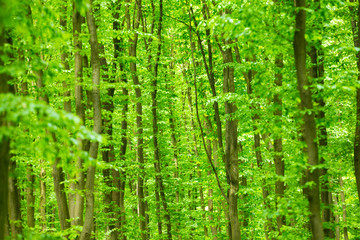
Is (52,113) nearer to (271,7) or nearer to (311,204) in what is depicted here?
(311,204)

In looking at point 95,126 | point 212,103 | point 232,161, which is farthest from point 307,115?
point 212,103

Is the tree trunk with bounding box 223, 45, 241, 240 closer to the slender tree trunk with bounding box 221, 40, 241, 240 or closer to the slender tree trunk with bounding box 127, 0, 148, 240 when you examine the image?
the slender tree trunk with bounding box 221, 40, 241, 240

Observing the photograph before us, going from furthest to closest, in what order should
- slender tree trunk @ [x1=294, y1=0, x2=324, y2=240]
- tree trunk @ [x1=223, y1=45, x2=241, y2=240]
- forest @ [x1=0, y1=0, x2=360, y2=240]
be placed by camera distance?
1. tree trunk @ [x1=223, y1=45, x2=241, y2=240]
2. slender tree trunk @ [x1=294, y1=0, x2=324, y2=240]
3. forest @ [x1=0, y1=0, x2=360, y2=240]

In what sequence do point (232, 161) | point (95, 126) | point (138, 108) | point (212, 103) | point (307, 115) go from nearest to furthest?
point (307, 115)
point (95, 126)
point (232, 161)
point (212, 103)
point (138, 108)

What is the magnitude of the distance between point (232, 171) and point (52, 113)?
9.67 meters

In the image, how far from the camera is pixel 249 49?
7438 millimetres

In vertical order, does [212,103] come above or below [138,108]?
below

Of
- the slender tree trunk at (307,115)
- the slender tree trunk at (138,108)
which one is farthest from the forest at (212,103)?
the slender tree trunk at (138,108)

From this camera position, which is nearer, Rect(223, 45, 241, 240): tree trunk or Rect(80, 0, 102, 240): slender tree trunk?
Rect(80, 0, 102, 240): slender tree trunk

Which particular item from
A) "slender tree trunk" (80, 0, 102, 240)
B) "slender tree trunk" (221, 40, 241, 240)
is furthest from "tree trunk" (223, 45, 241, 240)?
"slender tree trunk" (80, 0, 102, 240)

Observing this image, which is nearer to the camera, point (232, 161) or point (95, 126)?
point (95, 126)

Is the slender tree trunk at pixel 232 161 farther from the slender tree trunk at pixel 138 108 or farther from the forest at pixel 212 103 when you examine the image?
the slender tree trunk at pixel 138 108

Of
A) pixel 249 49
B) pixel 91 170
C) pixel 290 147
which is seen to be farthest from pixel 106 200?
pixel 249 49

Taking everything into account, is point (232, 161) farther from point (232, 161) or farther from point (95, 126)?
point (95, 126)
